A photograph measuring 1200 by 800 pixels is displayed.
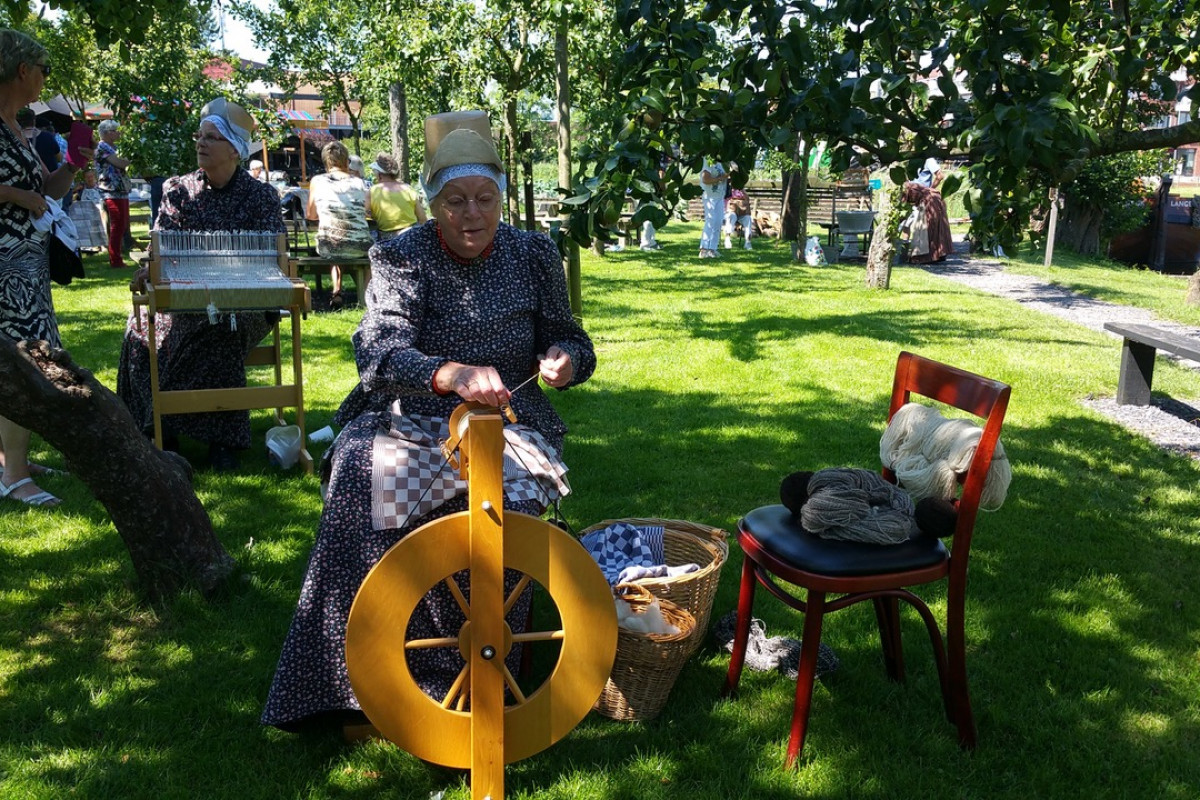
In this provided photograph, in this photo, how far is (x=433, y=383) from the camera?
251 centimetres

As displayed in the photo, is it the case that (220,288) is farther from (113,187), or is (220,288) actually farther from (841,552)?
(113,187)

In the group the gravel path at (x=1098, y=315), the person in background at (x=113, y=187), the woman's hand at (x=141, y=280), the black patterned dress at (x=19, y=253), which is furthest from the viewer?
the person in background at (x=113, y=187)

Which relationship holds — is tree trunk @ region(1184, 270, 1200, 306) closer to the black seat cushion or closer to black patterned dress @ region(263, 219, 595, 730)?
the black seat cushion

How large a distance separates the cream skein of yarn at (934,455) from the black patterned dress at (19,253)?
132 inches

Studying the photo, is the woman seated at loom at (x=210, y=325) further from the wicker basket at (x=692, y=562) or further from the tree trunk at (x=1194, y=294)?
the tree trunk at (x=1194, y=294)

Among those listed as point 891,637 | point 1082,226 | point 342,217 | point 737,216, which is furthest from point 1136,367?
point 1082,226

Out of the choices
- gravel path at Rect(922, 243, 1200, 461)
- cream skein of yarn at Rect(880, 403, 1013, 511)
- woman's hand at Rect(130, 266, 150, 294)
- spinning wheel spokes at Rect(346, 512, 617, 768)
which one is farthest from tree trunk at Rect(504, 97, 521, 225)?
spinning wheel spokes at Rect(346, 512, 617, 768)

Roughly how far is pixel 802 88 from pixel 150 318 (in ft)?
10.4

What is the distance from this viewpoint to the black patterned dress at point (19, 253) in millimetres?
3980

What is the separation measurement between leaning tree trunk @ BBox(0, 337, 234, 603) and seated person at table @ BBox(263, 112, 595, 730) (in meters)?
0.65

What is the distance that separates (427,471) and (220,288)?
6.86ft

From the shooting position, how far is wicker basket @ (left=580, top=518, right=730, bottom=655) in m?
A: 2.90

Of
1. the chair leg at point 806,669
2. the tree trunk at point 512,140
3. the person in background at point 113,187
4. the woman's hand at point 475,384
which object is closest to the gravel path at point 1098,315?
the chair leg at point 806,669

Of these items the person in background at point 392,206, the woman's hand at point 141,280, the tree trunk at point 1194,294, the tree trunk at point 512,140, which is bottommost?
the tree trunk at point 1194,294
